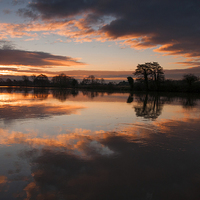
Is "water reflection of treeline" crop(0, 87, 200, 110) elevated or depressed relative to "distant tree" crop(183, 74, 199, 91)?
depressed

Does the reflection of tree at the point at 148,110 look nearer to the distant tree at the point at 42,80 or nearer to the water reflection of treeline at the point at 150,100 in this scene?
the water reflection of treeline at the point at 150,100

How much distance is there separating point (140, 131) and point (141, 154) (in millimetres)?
2695

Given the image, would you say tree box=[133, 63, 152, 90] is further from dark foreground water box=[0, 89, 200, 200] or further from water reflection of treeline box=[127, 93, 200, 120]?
dark foreground water box=[0, 89, 200, 200]

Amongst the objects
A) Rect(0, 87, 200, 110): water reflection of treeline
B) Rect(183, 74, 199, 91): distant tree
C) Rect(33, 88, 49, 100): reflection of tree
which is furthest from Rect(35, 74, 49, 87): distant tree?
Rect(183, 74, 199, 91): distant tree

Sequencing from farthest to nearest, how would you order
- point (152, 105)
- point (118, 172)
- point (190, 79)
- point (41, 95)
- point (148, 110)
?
point (190, 79)
point (41, 95)
point (152, 105)
point (148, 110)
point (118, 172)

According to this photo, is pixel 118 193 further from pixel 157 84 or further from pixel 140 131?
pixel 157 84

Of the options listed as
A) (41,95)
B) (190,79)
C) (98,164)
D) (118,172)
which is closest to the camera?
(118,172)

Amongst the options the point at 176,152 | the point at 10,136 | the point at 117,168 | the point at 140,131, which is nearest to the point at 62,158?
the point at 117,168

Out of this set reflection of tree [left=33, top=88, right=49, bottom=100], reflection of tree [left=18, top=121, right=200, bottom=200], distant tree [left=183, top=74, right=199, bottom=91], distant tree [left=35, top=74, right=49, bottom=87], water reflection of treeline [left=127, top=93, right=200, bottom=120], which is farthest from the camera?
distant tree [left=35, top=74, right=49, bottom=87]

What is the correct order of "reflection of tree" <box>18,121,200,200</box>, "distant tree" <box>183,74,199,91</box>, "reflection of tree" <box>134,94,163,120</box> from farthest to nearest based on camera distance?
1. "distant tree" <box>183,74,199,91</box>
2. "reflection of tree" <box>134,94,163,120</box>
3. "reflection of tree" <box>18,121,200,200</box>

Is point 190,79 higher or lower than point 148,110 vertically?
higher

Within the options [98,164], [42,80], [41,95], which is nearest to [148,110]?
[98,164]

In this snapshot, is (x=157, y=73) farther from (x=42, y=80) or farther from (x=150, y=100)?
(x=42, y=80)

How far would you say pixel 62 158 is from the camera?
16.9ft
